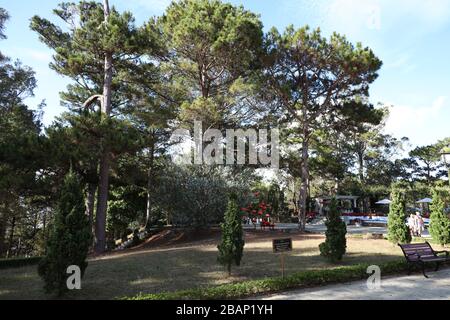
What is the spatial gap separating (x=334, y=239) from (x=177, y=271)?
4583 mm

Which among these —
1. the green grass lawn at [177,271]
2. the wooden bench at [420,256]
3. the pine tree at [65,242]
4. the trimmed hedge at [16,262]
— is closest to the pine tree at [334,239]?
the green grass lawn at [177,271]

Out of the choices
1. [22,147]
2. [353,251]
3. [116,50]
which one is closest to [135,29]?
[116,50]

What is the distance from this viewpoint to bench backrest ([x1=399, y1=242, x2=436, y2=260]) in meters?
8.91

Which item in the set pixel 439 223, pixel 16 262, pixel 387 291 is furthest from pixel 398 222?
pixel 16 262

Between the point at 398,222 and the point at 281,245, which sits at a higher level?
the point at 398,222

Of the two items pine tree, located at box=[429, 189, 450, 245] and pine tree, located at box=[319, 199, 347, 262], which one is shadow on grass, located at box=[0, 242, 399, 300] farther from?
pine tree, located at box=[429, 189, 450, 245]

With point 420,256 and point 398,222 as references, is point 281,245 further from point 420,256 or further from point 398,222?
point 398,222

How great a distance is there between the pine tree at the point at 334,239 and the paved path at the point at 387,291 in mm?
1726

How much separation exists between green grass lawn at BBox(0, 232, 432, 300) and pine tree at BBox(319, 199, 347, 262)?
30 cm

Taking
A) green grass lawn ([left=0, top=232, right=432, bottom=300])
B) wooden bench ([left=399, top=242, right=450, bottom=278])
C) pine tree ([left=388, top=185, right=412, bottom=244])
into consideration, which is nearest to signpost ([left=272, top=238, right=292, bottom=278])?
green grass lawn ([left=0, top=232, right=432, bottom=300])

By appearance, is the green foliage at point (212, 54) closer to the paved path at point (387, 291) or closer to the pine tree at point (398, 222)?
the pine tree at point (398, 222)

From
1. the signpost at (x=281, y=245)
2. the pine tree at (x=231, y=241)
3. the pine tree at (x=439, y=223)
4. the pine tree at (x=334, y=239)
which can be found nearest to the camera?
the signpost at (x=281, y=245)

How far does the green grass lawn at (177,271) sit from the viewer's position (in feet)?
25.6

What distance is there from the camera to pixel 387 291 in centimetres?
Answer: 720
